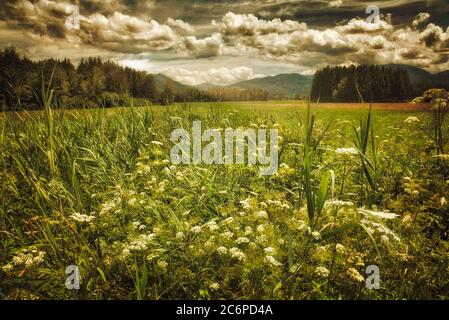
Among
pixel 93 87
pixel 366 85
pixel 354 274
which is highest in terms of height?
pixel 366 85

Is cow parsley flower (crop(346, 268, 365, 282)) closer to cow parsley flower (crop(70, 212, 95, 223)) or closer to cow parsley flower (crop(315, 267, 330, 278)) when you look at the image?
cow parsley flower (crop(315, 267, 330, 278))

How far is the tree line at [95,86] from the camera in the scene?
5277 mm

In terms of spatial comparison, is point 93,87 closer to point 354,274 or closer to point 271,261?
point 271,261

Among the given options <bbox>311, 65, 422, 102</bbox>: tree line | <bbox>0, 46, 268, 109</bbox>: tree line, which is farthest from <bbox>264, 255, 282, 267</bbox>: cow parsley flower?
<bbox>311, 65, 422, 102</bbox>: tree line

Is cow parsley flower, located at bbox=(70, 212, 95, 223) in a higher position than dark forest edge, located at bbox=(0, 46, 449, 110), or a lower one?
lower

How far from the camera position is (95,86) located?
681 cm

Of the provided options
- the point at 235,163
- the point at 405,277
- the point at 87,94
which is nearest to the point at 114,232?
the point at 235,163

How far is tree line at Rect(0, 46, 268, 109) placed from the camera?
5.28 m

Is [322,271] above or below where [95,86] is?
below

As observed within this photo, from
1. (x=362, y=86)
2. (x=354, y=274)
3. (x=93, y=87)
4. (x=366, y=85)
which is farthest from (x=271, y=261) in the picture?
(x=362, y=86)

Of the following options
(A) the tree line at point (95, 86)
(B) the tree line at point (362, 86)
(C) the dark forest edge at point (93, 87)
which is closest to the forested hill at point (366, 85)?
(B) the tree line at point (362, 86)

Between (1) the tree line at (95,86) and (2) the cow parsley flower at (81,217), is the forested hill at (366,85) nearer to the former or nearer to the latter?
(1) the tree line at (95,86)

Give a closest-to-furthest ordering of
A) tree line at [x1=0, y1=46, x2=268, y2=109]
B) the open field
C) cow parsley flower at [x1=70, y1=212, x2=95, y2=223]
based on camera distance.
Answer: the open field
cow parsley flower at [x1=70, y1=212, x2=95, y2=223]
tree line at [x1=0, y1=46, x2=268, y2=109]
